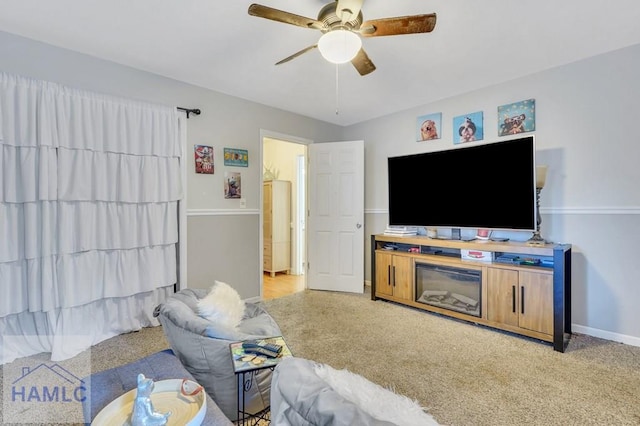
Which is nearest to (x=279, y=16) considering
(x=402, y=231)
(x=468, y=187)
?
(x=468, y=187)

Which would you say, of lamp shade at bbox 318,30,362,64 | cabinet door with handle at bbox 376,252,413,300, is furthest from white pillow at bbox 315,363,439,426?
cabinet door with handle at bbox 376,252,413,300

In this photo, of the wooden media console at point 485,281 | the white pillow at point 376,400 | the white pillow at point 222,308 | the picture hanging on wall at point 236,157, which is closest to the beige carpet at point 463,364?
the wooden media console at point 485,281

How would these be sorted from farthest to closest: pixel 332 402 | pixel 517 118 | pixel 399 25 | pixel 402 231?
pixel 402 231 < pixel 517 118 < pixel 399 25 < pixel 332 402

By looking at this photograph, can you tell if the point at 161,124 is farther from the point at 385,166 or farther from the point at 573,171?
the point at 573,171

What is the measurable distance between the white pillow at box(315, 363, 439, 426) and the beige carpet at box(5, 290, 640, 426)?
0.88 metres

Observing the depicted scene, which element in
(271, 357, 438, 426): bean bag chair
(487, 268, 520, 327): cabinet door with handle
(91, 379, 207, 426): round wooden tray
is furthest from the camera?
(487, 268, 520, 327): cabinet door with handle

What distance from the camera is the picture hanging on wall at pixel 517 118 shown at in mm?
3041

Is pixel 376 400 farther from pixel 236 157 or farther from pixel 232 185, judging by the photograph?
pixel 236 157

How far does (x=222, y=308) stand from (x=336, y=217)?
263cm

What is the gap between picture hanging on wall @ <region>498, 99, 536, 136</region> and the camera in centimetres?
304

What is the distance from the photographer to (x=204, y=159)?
3322 millimetres

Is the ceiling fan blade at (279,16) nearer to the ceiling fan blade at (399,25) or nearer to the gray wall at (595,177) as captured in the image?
the ceiling fan blade at (399,25)

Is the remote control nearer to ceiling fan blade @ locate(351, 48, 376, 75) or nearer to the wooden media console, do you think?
ceiling fan blade @ locate(351, 48, 376, 75)

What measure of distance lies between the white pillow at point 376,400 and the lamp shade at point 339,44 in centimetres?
171
